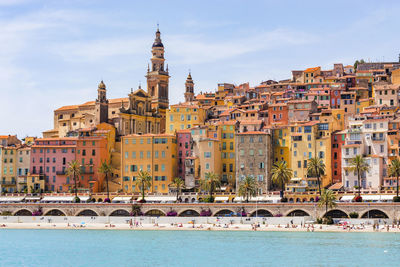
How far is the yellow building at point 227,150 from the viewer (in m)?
128

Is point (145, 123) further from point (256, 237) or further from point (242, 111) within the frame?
point (256, 237)

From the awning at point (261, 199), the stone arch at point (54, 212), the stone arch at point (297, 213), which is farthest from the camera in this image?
the stone arch at point (54, 212)

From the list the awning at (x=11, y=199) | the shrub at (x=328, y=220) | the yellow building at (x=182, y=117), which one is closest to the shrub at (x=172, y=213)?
the shrub at (x=328, y=220)

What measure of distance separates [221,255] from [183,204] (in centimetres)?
2972

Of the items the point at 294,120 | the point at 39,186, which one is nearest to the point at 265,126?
the point at 294,120

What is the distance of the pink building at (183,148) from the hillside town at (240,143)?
0.18 meters

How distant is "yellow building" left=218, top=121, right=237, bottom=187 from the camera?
12775 cm

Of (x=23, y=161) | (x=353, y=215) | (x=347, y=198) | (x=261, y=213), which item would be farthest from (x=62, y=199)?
(x=353, y=215)

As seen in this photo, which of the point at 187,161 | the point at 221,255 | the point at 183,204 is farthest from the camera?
the point at 187,161

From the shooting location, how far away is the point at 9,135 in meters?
149

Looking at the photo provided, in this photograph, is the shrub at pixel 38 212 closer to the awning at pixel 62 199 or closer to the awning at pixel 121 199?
the awning at pixel 62 199

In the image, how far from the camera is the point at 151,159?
130625 mm

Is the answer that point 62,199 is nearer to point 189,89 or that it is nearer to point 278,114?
point 278,114

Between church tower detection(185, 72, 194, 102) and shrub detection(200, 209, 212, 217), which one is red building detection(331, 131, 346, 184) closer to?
shrub detection(200, 209, 212, 217)
